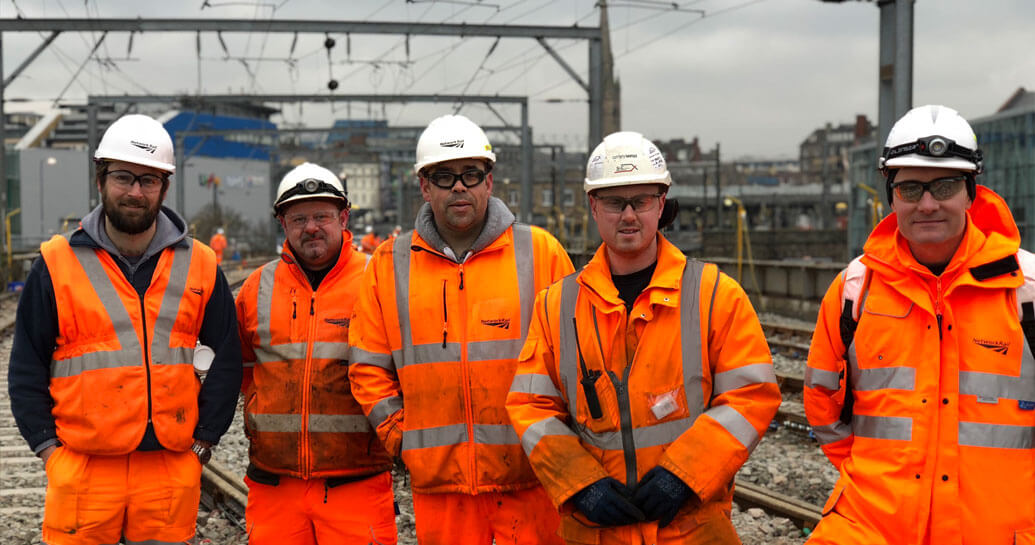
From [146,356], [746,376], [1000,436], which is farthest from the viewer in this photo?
[146,356]

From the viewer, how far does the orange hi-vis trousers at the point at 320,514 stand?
4273 mm

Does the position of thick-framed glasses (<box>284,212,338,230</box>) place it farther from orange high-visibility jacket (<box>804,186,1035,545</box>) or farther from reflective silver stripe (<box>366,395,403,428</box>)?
orange high-visibility jacket (<box>804,186,1035,545</box>)

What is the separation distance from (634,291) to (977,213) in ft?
3.78

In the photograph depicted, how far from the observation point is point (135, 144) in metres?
4.02

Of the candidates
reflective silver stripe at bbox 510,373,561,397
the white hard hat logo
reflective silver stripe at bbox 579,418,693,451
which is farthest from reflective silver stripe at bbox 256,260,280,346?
reflective silver stripe at bbox 579,418,693,451

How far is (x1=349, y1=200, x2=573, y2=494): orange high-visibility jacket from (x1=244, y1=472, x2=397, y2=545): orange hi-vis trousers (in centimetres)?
49

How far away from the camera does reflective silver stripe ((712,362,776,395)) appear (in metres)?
3.29

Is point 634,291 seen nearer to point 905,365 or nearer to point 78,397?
point 905,365

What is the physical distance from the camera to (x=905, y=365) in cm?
319

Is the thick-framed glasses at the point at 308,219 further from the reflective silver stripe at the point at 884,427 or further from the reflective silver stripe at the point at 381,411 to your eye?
the reflective silver stripe at the point at 884,427

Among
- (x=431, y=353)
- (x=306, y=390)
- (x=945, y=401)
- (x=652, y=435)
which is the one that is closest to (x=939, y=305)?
(x=945, y=401)

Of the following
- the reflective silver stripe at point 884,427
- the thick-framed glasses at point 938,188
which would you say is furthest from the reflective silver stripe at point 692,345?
the thick-framed glasses at point 938,188

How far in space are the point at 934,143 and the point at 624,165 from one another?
987 millimetres

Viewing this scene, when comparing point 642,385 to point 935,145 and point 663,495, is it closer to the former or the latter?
point 663,495
